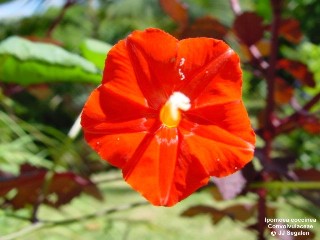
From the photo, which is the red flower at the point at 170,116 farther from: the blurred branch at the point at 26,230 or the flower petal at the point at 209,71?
the blurred branch at the point at 26,230

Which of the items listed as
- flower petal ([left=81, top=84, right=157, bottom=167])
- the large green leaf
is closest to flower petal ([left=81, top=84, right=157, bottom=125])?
flower petal ([left=81, top=84, right=157, bottom=167])

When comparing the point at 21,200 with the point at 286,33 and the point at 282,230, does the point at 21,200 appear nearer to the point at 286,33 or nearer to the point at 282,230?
the point at 282,230

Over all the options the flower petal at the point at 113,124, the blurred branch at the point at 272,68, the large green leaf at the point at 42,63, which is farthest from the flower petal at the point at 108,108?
the blurred branch at the point at 272,68

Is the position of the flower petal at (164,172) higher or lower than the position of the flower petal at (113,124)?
lower

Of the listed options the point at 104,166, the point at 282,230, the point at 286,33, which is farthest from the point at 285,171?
the point at 104,166

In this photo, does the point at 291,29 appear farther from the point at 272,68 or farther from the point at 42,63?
the point at 42,63

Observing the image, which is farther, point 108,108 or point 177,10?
point 177,10

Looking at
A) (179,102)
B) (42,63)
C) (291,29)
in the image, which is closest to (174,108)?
(179,102)
